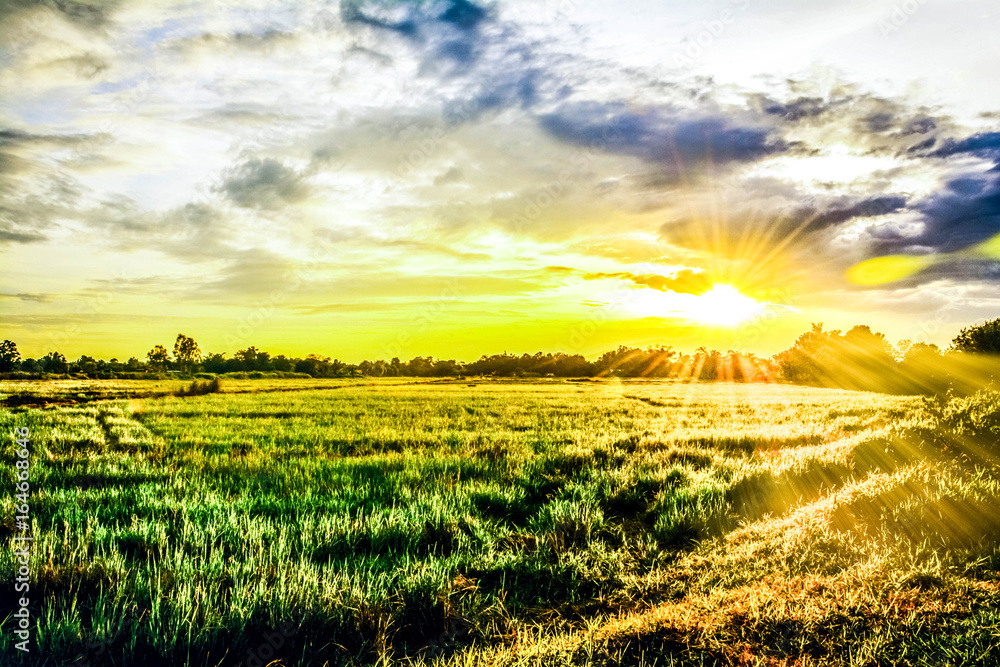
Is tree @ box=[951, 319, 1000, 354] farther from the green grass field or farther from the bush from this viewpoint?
the bush

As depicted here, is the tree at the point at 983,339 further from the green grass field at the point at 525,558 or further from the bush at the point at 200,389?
the bush at the point at 200,389

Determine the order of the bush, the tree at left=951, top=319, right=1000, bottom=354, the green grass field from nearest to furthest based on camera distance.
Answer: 1. the green grass field
2. the tree at left=951, top=319, right=1000, bottom=354
3. the bush

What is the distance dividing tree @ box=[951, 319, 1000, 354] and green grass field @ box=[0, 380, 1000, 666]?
62.5ft

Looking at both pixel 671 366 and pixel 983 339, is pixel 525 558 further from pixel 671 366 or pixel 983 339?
pixel 671 366

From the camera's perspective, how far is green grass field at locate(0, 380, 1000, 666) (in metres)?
3.98

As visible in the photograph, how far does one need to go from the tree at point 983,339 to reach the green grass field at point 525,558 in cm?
1905

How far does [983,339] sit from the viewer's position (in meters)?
29.4

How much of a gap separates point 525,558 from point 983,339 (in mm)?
36085

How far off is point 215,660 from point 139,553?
2567mm

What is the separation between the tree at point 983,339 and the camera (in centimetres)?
2588

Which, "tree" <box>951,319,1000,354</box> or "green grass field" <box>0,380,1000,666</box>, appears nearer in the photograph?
"green grass field" <box>0,380,1000,666</box>

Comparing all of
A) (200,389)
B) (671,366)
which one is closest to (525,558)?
(200,389)

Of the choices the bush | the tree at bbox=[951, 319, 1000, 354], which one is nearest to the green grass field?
the tree at bbox=[951, 319, 1000, 354]

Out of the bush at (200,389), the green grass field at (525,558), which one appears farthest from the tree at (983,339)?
the bush at (200,389)
